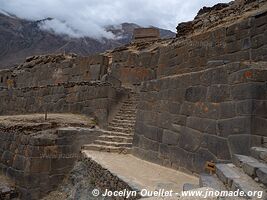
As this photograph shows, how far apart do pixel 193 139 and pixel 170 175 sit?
2.42 ft

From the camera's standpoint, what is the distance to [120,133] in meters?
8.62

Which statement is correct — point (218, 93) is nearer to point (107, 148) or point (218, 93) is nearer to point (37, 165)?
point (107, 148)

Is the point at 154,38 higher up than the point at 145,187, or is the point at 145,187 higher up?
the point at 154,38

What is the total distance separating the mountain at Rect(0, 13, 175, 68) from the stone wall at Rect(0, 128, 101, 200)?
34.2 meters

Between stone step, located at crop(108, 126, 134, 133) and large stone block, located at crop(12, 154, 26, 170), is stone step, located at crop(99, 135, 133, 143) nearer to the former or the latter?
stone step, located at crop(108, 126, 134, 133)

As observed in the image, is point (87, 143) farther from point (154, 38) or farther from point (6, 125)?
point (154, 38)

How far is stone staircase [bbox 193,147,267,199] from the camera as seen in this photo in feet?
11.4

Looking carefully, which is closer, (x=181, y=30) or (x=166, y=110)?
(x=166, y=110)

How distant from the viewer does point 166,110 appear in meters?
6.73

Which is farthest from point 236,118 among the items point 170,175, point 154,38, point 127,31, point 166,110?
point 127,31

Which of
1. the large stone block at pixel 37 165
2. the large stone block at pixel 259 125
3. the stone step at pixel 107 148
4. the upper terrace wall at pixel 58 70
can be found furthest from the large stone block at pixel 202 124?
the upper terrace wall at pixel 58 70

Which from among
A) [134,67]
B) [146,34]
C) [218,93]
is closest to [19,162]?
[218,93]

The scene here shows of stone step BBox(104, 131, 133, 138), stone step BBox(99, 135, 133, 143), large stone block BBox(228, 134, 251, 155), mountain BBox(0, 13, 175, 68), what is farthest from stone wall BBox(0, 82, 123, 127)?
mountain BBox(0, 13, 175, 68)

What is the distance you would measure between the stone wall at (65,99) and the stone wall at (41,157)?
1.19 metres
